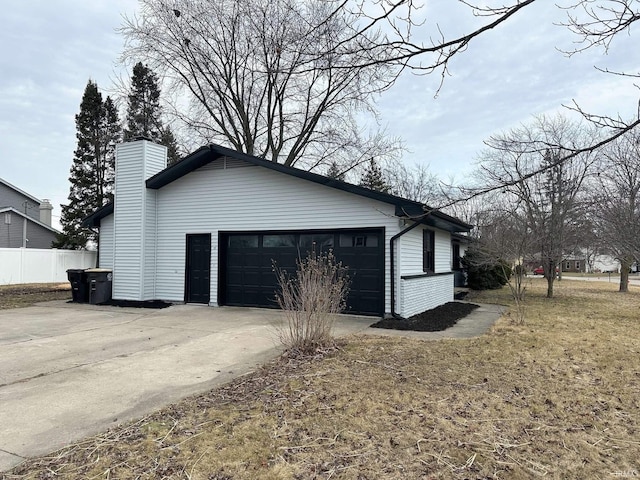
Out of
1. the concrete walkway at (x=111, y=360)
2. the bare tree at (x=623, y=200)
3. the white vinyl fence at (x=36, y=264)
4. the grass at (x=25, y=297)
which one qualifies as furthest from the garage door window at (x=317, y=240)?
the white vinyl fence at (x=36, y=264)

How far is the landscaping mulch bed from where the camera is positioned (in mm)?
8875

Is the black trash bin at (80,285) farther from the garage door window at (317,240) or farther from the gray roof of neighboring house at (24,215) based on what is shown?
the gray roof of neighboring house at (24,215)

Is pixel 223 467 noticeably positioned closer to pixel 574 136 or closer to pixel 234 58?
pixel 574 136

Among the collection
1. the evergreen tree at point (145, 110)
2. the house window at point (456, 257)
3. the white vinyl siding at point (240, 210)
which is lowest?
the house window at point (456, 257)

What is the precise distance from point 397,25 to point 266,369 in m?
4.18

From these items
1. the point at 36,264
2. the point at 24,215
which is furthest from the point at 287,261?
the point at 24,215

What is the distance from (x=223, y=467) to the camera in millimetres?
2973

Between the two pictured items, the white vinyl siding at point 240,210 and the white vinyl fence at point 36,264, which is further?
the white vinyl fence at point 36,264

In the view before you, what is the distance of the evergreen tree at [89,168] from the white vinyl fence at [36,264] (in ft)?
16.3

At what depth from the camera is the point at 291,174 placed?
10.9 metres

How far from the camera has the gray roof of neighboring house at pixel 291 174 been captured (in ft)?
31.7

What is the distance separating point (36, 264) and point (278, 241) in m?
16.8

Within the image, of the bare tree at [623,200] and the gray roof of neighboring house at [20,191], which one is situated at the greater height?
the gray roof of neighboring house at [20,191]

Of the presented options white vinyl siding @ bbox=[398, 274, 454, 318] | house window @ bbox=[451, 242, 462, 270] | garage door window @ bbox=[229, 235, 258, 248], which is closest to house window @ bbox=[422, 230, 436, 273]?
white vinyl siding @ bbox=[398, 274, 454, 318]
